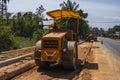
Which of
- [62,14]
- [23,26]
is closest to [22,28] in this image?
[23,26]

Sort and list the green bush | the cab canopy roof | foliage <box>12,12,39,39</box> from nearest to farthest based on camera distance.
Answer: the cab canopy roof → the green bush → foliage <box>12,12,39,39</box>

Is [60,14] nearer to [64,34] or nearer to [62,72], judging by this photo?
[64,34]

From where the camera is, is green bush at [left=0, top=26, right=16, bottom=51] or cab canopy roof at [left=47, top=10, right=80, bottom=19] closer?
cab canopy roof at [left=47, top=10, right=80, bottom=19]

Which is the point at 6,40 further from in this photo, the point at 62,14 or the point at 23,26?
the point at 23,26

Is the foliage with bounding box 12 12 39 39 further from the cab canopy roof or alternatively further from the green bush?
the cab canopy roof

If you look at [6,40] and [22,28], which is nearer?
[6,40]

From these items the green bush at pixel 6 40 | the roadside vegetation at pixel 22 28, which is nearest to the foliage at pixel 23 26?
the roadside vegetation at pixel 22 28

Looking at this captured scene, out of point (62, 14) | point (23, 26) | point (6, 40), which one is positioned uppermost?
point (23, 26)

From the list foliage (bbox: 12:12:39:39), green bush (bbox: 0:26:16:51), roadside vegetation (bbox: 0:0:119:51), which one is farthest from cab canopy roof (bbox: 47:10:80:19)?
foliage (bbox: 12:12:39:39)

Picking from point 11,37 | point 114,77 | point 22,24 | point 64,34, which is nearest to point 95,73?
point 114,77

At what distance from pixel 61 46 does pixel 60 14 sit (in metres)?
3.87

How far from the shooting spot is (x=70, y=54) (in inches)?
624

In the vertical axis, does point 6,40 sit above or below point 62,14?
below

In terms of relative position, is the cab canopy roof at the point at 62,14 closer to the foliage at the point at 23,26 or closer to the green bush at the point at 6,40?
the green bush at the point at 6,40
